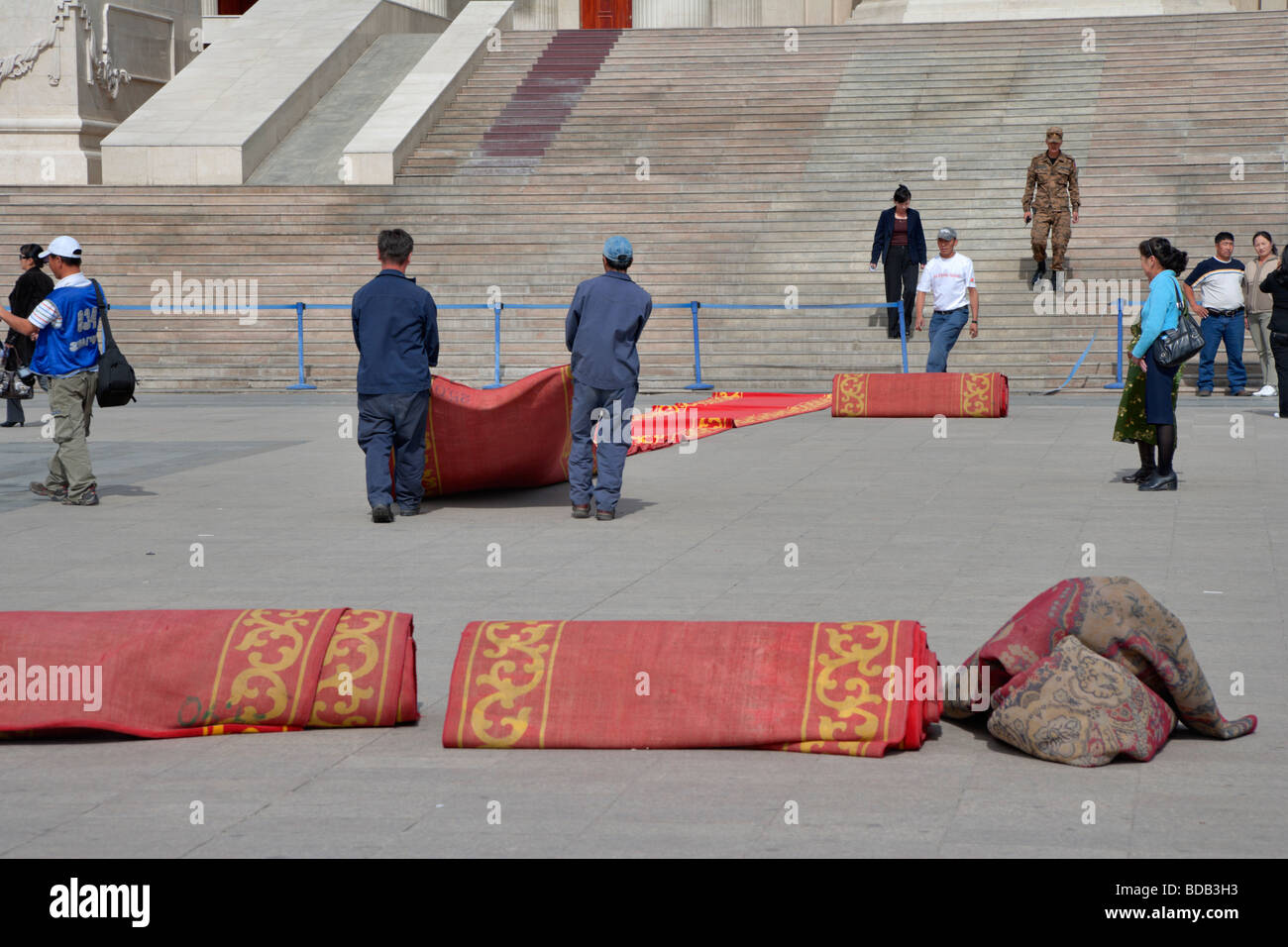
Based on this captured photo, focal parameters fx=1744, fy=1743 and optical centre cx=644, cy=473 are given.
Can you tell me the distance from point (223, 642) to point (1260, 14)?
24578 millimetres

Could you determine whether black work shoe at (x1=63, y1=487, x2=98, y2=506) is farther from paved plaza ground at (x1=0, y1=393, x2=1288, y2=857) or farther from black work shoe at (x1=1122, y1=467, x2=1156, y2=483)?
black work shoe at (x1=1122, y1=467, x2=1156, y2=483)

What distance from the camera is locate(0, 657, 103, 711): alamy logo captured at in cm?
553

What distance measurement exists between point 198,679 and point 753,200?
59.9 feet

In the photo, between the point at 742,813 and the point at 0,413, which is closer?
the point at 742,813

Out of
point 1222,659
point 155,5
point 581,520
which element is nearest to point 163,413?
point 581,520

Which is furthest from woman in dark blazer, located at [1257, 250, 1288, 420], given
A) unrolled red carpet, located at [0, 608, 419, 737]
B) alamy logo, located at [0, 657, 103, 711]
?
alamy logo, located at [0, 657, 103, 711]

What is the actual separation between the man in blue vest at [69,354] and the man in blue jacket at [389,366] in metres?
1.80

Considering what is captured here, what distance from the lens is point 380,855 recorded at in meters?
4.32

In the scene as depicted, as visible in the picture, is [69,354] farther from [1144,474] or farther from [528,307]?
[528,307]

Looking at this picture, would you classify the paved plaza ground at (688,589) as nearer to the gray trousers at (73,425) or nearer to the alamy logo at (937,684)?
the alamy logo at (937,684)

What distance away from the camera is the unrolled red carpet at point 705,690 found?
5301mm

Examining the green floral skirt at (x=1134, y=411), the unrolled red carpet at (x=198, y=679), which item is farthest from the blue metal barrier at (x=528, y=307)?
the unrolled red carpet at (x=198, y=679)

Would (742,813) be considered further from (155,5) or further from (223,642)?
(155,5)
